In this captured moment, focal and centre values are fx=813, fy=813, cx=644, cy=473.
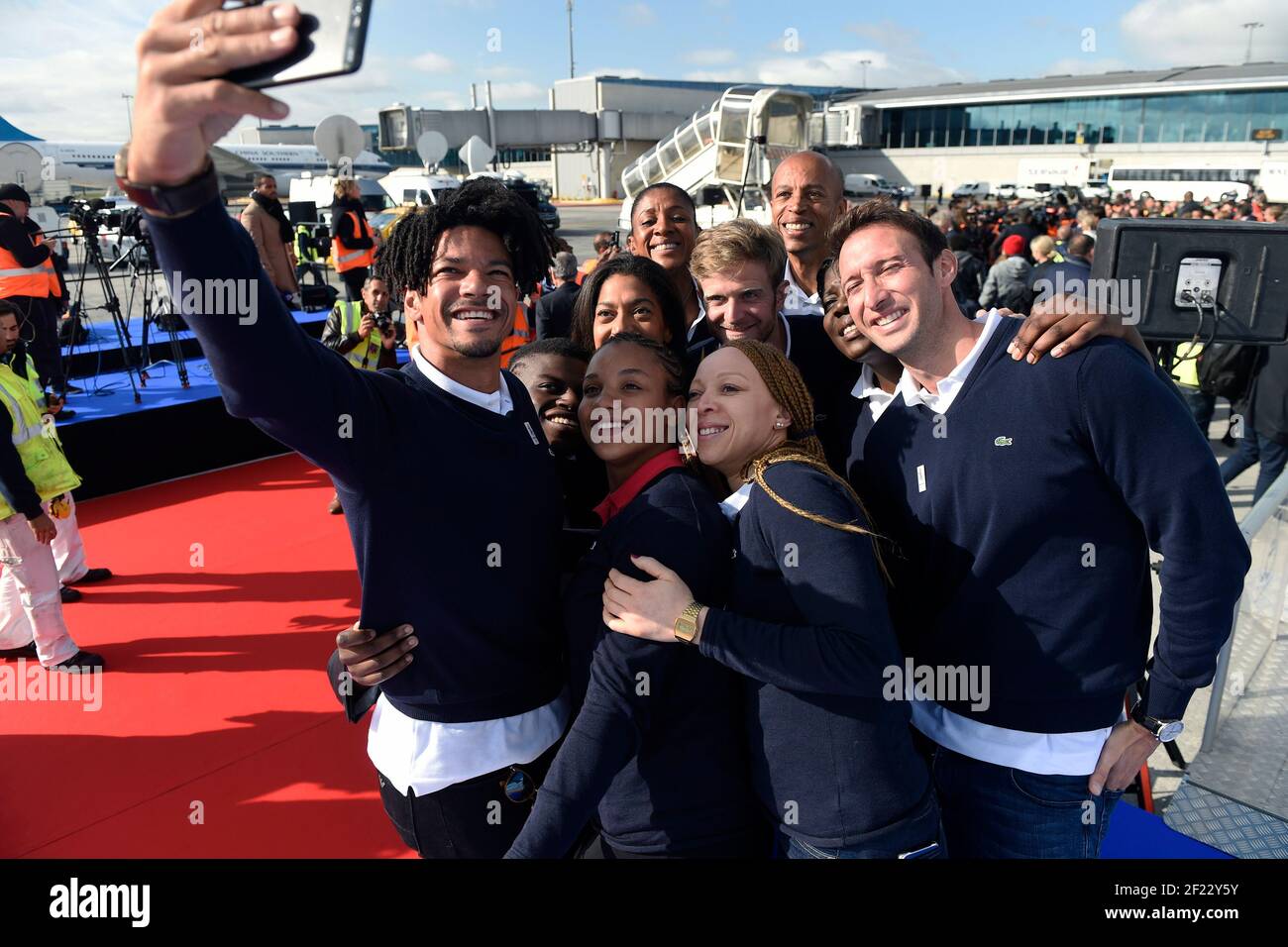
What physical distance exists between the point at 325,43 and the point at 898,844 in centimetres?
163

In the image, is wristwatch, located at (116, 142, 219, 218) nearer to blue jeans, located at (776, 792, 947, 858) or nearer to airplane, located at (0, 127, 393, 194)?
blue jeans, located at (776, 792, 947, 858)

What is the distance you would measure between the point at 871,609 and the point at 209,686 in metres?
3.91

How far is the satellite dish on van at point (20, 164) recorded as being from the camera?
10.7 meters

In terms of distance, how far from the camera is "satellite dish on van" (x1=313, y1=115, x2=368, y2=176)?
1265 centimetres

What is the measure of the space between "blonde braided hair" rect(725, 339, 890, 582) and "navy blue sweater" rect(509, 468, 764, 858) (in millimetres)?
144

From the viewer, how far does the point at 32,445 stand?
4.16m

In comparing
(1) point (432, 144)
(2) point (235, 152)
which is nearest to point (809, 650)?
(1) point (432, 144)

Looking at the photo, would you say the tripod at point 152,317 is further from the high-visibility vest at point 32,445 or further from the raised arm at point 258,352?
the raised arm at point 258,352

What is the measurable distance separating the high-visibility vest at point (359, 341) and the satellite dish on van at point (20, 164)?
25.1 feet

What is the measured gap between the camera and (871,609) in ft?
4.93

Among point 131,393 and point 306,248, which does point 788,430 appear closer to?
point 131,393

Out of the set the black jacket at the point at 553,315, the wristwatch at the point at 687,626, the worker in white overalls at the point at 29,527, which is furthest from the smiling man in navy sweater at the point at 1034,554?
the worker in white overalls at the point at 29,527
